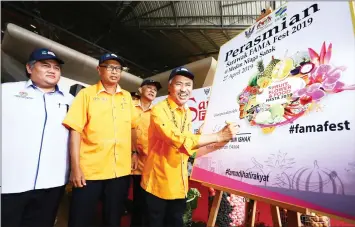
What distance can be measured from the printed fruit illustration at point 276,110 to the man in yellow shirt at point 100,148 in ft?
3.19

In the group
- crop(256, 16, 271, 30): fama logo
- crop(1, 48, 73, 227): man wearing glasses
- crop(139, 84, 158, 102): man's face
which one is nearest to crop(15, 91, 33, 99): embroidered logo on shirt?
crop(1, 48, 73, 227): man wearing glasses

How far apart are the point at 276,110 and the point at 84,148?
1193mm

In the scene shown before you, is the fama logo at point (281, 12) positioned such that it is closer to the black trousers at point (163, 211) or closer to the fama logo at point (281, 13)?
the fama logo at point (281, 13)

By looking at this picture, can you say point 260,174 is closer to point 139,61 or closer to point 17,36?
point 17,36

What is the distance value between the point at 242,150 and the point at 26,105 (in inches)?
52.4

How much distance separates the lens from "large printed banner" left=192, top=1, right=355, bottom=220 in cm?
82

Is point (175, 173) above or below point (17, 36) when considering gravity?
below

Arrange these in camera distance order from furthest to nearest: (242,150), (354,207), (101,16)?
1. (101,16)
2. (242,150)
3. (354,207)

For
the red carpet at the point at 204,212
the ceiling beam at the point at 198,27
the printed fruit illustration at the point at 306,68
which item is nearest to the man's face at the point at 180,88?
the printed fruit illustration at the point at 306,68

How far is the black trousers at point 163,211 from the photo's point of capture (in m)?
1.38

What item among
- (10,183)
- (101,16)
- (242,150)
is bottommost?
(10,183)

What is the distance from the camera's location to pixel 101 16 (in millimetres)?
7133

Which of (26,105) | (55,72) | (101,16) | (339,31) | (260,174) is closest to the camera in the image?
(339,31)

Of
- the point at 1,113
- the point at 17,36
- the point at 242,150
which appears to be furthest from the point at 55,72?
the point at 17,36
